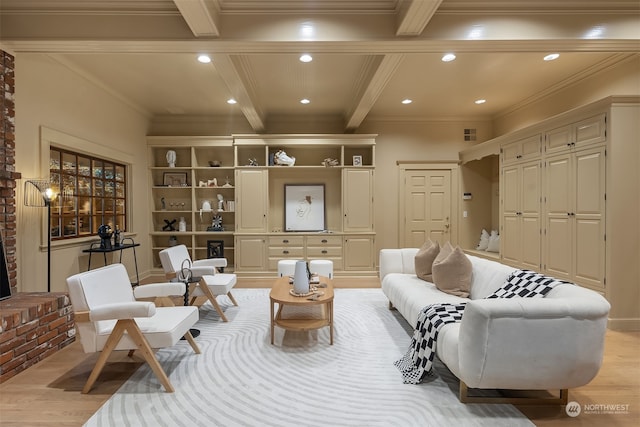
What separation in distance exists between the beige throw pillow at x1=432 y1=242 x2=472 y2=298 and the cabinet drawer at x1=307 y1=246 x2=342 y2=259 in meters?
2.71

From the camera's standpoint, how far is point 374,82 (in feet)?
12.4

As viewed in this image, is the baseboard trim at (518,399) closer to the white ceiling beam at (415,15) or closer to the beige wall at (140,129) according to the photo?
→ the white ceiling beam at (415,15)

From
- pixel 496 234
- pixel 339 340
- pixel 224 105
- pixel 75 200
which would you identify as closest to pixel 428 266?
pixel 339 340

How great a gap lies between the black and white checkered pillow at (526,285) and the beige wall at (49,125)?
4452 mm

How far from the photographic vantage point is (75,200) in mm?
4086

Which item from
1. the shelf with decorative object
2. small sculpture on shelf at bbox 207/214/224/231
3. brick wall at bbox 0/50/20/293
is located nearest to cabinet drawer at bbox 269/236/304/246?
the shelf with decorative object

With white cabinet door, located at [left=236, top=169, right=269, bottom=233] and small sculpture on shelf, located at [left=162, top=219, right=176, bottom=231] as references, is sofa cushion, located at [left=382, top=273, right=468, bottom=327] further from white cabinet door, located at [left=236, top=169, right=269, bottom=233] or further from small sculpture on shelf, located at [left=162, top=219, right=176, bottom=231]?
small sculpture on shelf, located at [left=162, top=219, right=176, bottom=231]

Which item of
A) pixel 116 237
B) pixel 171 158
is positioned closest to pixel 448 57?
pixel 171 158

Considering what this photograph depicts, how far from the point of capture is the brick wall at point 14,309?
7.61 feet

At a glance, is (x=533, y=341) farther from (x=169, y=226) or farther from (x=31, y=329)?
(x=169, y=226)

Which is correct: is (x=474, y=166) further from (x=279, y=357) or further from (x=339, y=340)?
(x=279, y=357)

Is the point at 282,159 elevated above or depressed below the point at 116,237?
above

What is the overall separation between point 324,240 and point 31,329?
3.97 m

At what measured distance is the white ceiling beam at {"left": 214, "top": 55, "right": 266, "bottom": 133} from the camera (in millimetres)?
3246
